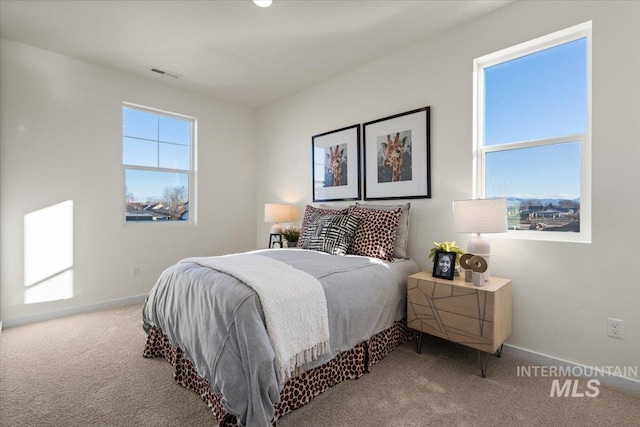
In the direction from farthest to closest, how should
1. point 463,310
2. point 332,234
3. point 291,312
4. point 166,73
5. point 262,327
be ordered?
1. point 166,73
2. point 332,234
3. point 463,310
4. point 291,312
5. point 262,327

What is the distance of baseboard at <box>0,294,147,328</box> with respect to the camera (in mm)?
2956

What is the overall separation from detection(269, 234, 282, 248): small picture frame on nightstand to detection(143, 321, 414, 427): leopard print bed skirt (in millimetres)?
1858

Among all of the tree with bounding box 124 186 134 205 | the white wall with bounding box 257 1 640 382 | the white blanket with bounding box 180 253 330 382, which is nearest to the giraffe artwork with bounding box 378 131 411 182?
the white wall with bounding box 257 1 640 382

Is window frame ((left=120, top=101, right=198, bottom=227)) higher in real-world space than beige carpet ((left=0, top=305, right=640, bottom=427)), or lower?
higher

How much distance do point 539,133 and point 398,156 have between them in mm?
1142

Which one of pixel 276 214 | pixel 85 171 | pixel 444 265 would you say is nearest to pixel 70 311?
pixel 85 171

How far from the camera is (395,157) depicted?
3.06 meters

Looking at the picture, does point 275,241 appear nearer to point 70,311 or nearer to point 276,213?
point 276,213

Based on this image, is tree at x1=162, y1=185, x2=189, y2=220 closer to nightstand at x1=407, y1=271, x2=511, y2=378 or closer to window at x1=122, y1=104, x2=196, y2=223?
window at x1=122, y1=104, x2=196, y2=223

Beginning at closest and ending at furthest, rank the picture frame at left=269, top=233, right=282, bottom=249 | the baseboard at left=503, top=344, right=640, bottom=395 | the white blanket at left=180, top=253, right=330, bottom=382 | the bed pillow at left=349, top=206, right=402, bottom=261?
the white blanket at left=180, top=253, right=330, bottom=382, the baseboard at left=503, top=344, right=640, bottom=395, the bed pillow at left=349, top=206, right=402, bottom=261, the picture frame at left=269, top=233, right=282, bottom=249

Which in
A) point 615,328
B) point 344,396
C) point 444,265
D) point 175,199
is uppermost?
point 175,199

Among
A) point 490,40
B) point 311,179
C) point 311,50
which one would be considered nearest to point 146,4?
point 311,50

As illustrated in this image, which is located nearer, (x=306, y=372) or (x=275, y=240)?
(x=306, y=372)

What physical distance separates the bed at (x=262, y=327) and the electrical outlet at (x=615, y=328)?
1.27 m
